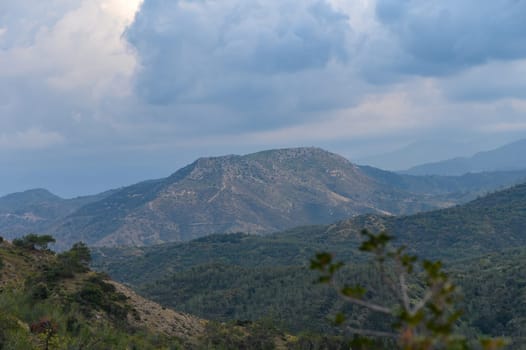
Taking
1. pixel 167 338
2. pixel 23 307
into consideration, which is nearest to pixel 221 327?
pixel 167 338

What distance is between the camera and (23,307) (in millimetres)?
51250

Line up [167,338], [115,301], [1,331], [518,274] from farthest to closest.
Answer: [518,274] < [115,301] < [167,338] < [1,331]

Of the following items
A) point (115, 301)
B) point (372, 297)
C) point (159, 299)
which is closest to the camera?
point (115, 301)

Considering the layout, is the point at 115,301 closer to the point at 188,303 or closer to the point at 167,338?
the point at 167,338

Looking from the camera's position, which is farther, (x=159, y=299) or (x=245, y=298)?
(x=159, y=299)

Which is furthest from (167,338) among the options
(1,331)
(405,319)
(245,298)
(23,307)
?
(245,298)

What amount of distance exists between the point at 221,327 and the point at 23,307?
2985cm

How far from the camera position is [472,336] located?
131625 mm

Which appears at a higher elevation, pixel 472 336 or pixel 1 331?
pixel 1 331

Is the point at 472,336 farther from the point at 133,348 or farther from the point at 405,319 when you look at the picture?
the point at 405,319

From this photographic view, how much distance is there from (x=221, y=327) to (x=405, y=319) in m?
67.5

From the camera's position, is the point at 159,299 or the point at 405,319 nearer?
the point at 405,319

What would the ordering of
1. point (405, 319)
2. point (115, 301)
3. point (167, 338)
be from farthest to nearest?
point (115, 301)
point (167, 338)
point (405, 319)

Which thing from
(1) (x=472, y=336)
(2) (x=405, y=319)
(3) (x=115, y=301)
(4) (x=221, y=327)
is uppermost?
(2) (x=405, y=319)
